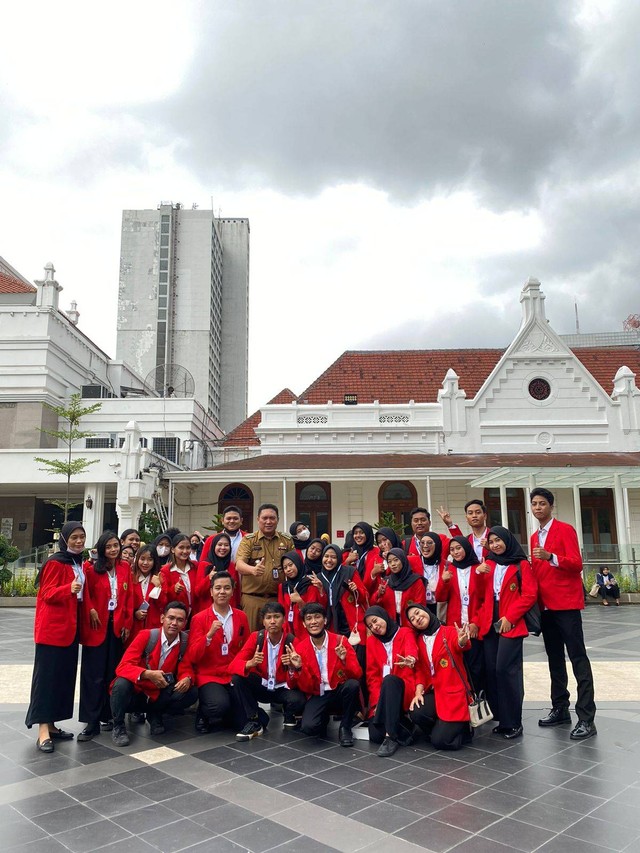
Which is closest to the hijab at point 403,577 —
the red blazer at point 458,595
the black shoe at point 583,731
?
the red blazer at point 458,595

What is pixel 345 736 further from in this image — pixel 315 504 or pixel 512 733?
pixel 315 504

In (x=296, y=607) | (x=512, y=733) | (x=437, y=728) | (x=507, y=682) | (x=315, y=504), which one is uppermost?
(x=315, y=504)

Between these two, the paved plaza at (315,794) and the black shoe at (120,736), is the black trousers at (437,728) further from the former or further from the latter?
the black shoe at (120,736)

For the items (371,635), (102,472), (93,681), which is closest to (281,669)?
(371,635)

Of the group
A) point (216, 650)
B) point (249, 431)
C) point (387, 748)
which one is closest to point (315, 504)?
point (249, 431)

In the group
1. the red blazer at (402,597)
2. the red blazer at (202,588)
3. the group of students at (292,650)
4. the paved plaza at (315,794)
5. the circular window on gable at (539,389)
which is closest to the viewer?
the paved plaza at (315,794)

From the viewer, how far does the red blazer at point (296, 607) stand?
18.8 feet

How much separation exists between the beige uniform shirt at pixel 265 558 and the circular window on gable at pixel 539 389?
18.7 meters

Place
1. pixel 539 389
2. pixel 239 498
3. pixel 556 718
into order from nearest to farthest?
pixel 556 718 → pixel 239 498 → pixel 539 389

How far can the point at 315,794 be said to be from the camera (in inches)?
157

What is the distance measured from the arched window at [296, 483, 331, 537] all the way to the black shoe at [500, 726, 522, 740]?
16434mm

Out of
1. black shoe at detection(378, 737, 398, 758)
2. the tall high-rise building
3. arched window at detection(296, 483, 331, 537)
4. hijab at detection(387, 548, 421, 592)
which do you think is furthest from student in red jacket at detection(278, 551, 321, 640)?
the tall high-rise building

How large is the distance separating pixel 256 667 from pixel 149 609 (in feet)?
3.89

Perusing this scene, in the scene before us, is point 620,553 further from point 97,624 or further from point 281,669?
point 97,624
